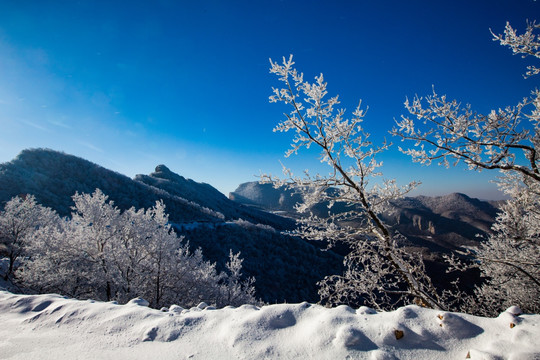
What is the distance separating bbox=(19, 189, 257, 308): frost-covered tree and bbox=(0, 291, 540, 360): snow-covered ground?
24.0ft

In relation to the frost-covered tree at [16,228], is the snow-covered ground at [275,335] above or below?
above

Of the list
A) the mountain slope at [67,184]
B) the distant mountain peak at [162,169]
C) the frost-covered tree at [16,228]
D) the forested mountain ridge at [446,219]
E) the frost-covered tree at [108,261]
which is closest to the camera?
the frost-covered tree at [108,261]

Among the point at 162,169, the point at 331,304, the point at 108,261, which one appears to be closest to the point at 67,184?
the point at 108,261

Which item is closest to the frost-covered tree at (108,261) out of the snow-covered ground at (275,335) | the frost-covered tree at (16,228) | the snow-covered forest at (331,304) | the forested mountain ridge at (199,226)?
the snow-covered forest at (331,304)

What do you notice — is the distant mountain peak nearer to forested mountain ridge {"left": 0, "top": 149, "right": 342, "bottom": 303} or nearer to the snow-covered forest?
forested mountain ridge {"left": 0, "top": 149, "right": 342, "bottom": 303}

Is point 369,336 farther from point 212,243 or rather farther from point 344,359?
point 212,243

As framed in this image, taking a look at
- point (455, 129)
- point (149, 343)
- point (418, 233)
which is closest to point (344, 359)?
point (149, 343)

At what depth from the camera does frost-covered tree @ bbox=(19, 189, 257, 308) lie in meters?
9.52

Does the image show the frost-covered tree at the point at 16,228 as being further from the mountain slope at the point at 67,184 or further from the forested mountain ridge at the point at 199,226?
the mountain slope at the point at 67,184

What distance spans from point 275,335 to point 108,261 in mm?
10169

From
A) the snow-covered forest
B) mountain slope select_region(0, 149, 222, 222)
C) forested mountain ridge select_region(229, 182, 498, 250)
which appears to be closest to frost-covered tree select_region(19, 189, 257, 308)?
the snow-covered forest

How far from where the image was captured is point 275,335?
253 cm

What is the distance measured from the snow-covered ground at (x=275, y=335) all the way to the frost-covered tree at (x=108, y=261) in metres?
7.31

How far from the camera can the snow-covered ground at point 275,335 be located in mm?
2117
